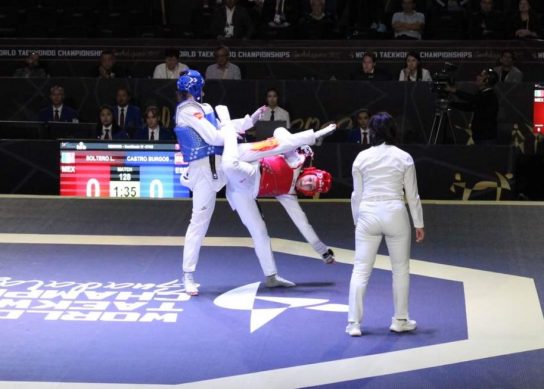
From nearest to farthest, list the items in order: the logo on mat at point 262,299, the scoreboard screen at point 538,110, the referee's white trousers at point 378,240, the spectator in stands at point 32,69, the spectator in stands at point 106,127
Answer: the referee's white trousers at point 378,240, the logo on mat at point 262,299, the spectator in stands at point 106,127, the scoreboard screen at point 538,110, the spectator in stands at point 32,69

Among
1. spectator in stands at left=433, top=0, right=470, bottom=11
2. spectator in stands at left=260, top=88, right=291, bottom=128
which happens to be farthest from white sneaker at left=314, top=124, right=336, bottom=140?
spectator in stands at left=433, top=0, right=470, bottom=11

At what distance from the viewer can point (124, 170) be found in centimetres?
1272

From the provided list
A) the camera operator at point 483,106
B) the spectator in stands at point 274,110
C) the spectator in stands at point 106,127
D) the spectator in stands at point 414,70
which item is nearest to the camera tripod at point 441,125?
the camera operator at point 483,106

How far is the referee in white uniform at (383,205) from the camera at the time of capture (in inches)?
288

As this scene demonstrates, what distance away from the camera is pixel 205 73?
48.9 feet

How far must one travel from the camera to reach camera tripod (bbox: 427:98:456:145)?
506 inches

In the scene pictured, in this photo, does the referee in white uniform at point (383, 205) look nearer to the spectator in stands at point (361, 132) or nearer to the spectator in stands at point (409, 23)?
the spectator in stands at point (361, 132)

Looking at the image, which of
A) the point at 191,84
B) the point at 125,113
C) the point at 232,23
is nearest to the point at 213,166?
the point at 191,84

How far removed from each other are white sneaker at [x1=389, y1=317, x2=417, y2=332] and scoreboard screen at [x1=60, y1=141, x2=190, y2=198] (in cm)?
547

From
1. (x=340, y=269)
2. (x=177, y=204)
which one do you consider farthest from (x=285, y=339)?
(x=177, y=204)

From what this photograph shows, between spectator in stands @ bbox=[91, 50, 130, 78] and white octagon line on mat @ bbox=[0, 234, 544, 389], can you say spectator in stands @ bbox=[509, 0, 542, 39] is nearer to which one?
spectator in stands @ bbox=[91, 50, 130, 78]

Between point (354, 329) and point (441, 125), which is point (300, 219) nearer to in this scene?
point (354, 329)

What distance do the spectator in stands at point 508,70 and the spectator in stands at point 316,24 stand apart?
8.65ft

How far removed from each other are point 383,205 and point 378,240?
0.26m
